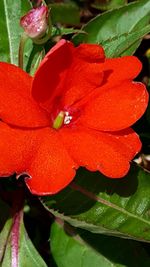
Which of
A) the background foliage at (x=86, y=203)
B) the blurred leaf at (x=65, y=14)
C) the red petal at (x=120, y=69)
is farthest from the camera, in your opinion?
the blurred leaf at (x=65, y=14)

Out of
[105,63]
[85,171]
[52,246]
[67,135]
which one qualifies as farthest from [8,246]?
[105,63]

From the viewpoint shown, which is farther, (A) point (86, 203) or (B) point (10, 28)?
(B) point (10, 28)

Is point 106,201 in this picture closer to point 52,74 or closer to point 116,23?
point 52,74

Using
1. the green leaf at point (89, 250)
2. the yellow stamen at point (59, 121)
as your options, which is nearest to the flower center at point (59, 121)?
the yellow stamen at point (59, 121)

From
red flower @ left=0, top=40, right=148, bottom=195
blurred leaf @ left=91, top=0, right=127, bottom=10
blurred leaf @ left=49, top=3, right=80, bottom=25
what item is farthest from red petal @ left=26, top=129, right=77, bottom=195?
blurred leaf @ left=91, top=0, right=127, bottom=10

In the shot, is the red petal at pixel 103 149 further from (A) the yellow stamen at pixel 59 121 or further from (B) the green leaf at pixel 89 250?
(B) the green leaf at pixel 89 250

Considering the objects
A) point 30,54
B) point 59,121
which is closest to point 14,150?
point 59,121

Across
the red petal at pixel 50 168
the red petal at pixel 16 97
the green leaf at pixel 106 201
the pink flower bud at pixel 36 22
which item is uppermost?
the pink flower bud at pixel 36 22
